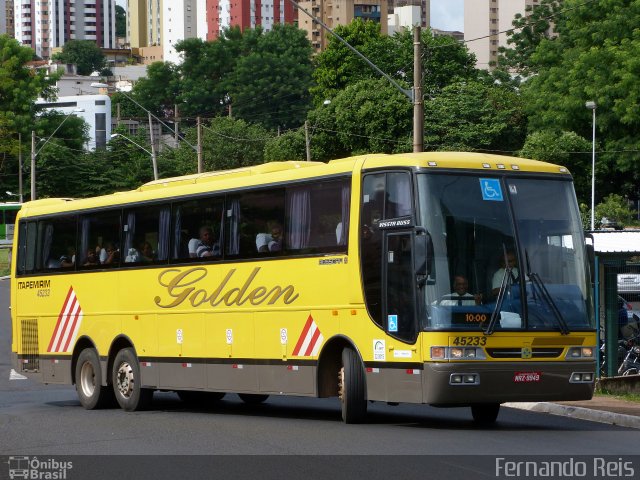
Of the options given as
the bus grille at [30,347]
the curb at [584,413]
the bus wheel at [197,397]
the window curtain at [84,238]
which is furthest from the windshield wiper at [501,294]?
the bus grille at [30,347]

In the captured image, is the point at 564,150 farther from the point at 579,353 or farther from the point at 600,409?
the point at 579,353

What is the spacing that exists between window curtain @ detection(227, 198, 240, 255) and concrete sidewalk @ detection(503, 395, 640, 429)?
468 cm

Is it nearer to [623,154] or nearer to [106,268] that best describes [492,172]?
[106,268]

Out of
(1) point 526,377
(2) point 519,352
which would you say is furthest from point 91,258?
(1) point 526,377

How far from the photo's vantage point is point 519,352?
1548cm

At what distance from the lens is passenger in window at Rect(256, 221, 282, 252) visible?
17797 mm

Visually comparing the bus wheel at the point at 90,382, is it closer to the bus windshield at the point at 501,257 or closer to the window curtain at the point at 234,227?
the window curtain at the point at 234,227

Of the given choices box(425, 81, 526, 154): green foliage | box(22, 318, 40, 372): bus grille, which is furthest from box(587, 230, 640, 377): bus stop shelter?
box(425, 81, 526, 154): green foliage

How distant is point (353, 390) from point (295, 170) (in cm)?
316

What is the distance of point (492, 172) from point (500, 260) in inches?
44.1

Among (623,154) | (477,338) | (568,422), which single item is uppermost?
(623,154)
